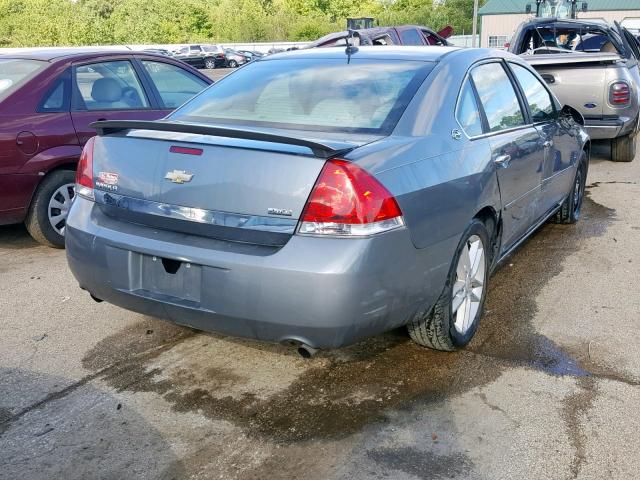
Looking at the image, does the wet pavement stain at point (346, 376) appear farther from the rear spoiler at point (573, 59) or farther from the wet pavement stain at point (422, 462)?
the rear spoiler at point (573, 59)

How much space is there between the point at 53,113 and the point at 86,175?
2.38 metres

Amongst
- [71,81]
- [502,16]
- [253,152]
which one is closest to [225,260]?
[253,152]

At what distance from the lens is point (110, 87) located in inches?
245

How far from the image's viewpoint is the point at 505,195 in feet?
13.6

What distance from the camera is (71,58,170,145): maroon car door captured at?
19.3 ft

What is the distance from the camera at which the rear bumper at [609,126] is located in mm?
8844

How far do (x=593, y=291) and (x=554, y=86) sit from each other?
4.85 meters

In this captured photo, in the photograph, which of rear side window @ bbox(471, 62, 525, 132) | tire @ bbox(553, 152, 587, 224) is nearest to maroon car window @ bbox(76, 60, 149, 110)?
rear side window @ bbox(471, 62, 525, 132)

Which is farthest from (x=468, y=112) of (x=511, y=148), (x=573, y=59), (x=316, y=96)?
(x=573, y=59)

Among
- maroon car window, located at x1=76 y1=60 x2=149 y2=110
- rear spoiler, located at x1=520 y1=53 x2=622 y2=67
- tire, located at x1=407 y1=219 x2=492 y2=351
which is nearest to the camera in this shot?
tire, located at x1=407 y1=219 x2=492 y2=351

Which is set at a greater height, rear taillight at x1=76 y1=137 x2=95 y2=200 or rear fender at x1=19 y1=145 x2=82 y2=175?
rear taillight at x1=76 y1=137 x2=95 y2=200

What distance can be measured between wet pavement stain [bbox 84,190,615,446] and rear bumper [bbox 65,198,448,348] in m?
0.37

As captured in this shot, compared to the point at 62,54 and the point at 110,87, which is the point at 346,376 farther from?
the point at 62,54

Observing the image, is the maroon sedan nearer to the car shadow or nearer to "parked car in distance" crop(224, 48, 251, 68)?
the car shadow
